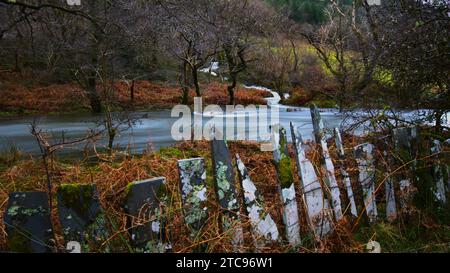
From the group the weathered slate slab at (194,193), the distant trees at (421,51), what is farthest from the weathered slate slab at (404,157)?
the distant trees at (421,51)

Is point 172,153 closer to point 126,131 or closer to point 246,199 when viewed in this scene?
point 246,199

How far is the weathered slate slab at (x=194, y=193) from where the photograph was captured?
9.09ft

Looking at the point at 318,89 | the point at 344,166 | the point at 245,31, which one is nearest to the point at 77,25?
the point at 245,31

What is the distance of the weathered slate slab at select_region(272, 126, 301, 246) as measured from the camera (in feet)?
10.1

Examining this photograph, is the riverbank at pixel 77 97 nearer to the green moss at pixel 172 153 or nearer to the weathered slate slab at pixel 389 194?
the green moss at pixel 172 153

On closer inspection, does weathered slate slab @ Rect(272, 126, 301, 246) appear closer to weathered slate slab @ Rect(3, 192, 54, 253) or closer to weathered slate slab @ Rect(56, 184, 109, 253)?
weathered slate slab @ Rect(56, 184, 109, 253)

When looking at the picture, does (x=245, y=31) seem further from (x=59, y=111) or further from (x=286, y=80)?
(x=59, y=111)

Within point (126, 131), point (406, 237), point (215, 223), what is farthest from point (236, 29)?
point (215, 223)

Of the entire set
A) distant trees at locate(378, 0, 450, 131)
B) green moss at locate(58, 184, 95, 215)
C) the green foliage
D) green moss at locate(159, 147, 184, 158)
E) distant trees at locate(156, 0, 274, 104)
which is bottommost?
green moss at locate(159, 147, 184, 158)

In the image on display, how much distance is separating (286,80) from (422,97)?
76.7 feet

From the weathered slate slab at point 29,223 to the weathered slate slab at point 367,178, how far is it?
2.46 metres

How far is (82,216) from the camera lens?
2.56 meters

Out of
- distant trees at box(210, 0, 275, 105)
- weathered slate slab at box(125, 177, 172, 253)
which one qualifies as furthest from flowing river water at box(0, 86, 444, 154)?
weathered slate slab at box(125, 177, 172, 253)

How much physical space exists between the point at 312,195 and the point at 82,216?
5.57 ft
